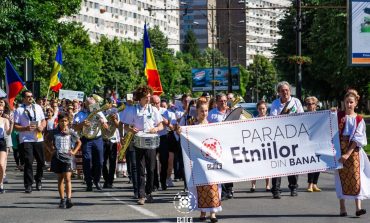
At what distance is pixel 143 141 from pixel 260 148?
286 centimetres

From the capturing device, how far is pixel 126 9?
13512cm

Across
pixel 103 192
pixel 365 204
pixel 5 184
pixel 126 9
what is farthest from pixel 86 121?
pixel 126 9

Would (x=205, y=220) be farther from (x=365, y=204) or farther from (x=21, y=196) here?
(x=21, y=196)

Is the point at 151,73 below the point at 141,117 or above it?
above

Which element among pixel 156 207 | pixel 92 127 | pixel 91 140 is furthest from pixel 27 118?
pixel 156 207

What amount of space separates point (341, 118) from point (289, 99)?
8.10 feet

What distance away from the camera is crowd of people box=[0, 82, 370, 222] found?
1303 centimetres

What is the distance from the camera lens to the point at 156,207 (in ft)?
48.3

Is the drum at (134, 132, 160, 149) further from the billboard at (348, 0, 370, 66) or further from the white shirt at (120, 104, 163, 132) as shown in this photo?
the billboard at (348, 0, 370, 66)

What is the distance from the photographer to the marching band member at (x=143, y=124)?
601 inches

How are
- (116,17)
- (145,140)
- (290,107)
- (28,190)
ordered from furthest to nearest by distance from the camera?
(116,17)
(28,190)
(290,107)
(145,140)

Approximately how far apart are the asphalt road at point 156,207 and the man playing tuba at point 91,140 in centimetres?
38

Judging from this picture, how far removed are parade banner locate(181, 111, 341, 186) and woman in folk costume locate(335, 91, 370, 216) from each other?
0.43ft

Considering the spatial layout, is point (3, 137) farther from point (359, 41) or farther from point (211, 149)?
point (359, 41)
